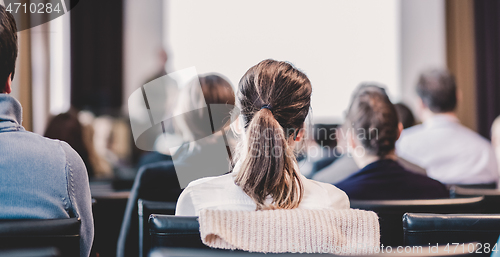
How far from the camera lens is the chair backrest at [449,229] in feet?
2.82

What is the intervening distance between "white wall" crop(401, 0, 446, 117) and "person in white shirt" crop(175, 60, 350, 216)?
457cm

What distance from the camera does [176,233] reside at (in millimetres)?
795

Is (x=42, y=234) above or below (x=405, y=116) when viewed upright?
Result: above

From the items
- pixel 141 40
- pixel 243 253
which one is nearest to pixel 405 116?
pixel 243 253

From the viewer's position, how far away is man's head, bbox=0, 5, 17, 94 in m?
1.03

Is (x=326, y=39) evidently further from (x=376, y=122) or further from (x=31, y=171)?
(x=31, y=171)

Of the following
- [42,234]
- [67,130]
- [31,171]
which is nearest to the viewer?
[42,234]

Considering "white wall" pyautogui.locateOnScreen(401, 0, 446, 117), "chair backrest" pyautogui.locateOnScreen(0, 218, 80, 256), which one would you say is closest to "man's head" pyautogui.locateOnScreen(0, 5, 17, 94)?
"chair backrest" pyautogui.locateOnScreen(0, 218, 80, 256)

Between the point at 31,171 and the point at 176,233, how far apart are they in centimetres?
39

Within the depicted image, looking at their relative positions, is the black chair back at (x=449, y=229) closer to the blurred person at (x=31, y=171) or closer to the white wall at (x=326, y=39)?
the blurred person at (x=31, y=171)

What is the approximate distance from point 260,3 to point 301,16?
1.68ft

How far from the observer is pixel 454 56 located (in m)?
5.32

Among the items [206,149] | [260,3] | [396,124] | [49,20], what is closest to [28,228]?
[206,149]

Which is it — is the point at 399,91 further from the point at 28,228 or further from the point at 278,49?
the point at 28,228
